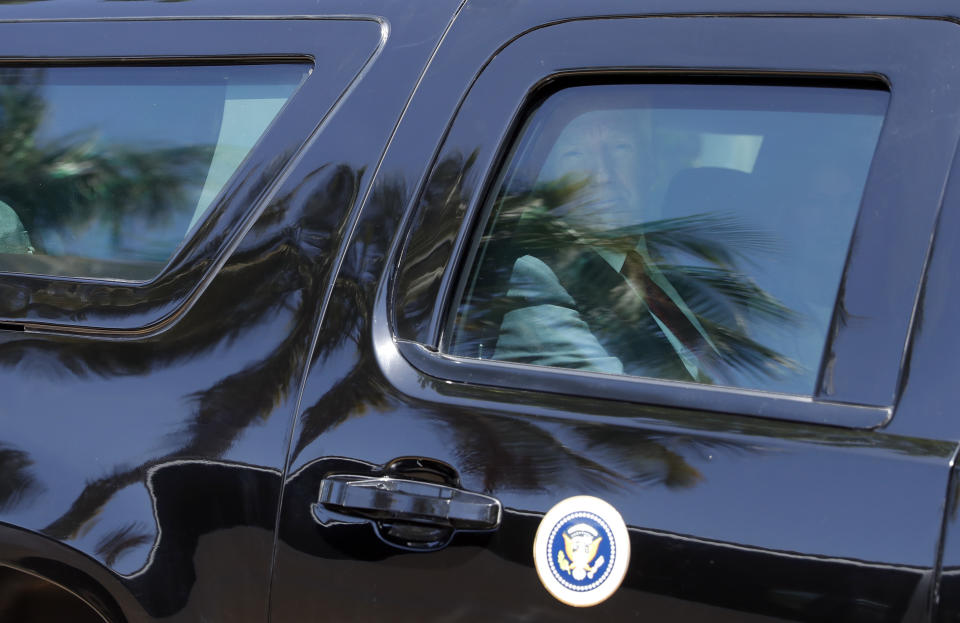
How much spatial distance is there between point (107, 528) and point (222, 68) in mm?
782

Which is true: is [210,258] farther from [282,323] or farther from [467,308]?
[467,308]

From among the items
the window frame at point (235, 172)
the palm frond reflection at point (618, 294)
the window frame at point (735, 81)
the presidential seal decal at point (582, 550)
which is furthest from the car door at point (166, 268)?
the presidential seal decal at point (582, 550)

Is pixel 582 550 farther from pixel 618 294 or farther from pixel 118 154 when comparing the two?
pixel 118 154

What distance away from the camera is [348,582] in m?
1.27

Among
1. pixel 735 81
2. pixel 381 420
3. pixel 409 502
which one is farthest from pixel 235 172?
pixel 735 81

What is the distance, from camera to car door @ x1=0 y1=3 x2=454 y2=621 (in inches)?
53.6

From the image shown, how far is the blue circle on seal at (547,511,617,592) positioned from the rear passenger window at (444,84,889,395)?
0.24m

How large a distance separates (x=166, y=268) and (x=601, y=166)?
0.69 metres

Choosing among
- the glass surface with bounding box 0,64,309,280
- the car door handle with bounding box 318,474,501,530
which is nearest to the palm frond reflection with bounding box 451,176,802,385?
the car door handle with bounding box 318,474,501,530

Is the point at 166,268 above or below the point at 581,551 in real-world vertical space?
above

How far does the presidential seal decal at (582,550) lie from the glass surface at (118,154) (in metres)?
0.78

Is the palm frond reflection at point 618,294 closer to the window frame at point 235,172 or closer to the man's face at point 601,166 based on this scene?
the man's face at point 601,166

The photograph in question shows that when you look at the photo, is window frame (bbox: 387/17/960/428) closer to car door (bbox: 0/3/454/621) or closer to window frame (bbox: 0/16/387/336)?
car door (bbox: 0/3/454/621)

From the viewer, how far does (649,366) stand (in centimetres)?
134
